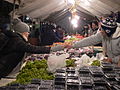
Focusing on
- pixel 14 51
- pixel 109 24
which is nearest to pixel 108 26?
pixel 109 24

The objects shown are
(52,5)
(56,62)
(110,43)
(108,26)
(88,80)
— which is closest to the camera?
(88,80)

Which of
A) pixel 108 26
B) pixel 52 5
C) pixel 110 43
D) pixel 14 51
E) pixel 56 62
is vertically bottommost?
pixel 56 62

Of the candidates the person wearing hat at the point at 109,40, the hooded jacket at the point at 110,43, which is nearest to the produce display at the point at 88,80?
the person wearing hat at the point at 109,40

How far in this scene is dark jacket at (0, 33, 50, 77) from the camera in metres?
3.85

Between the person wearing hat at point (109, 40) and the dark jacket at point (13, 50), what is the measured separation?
0.97 m

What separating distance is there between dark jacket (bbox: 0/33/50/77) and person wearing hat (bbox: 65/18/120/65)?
0.97 m

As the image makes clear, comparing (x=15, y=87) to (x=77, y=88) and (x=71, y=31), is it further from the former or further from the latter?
(x=71, y=31)

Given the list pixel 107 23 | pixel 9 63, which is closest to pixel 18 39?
pixel 9 63

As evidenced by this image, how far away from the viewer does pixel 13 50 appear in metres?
3.91

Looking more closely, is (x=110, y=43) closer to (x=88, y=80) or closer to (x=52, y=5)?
(x=88, y=80)

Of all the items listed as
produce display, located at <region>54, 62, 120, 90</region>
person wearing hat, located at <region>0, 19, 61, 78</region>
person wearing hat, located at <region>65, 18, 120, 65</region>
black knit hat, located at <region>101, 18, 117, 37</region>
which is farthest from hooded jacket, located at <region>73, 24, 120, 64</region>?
produce display, located at <region>54, 62, 120, 90</region>

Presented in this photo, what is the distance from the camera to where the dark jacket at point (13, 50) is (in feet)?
12.6

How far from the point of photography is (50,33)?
53.2ft

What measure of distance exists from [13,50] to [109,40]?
2561mm
